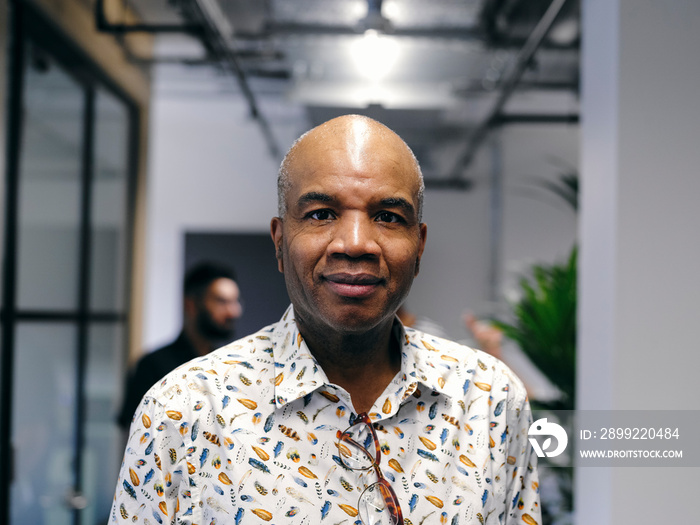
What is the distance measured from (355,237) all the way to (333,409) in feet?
0.80

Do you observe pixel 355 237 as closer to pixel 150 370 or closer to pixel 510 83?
pixel 150 370

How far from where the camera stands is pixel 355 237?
2.66 feet

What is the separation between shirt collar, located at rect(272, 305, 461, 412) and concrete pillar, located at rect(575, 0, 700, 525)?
0.67 metres

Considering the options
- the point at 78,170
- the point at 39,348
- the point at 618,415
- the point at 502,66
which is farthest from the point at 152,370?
the point at 502,66

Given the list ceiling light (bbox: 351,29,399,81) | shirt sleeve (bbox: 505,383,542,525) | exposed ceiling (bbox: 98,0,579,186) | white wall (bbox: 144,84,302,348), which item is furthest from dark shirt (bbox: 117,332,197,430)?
white wall (bbox: 144,84,302,348)

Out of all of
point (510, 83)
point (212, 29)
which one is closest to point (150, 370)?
point (212, 29)

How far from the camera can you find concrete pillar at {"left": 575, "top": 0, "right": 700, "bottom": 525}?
4.71 ft

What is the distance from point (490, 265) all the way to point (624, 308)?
3664 millimetres

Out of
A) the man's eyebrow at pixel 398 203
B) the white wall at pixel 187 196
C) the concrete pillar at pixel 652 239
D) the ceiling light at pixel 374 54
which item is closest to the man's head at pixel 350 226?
the man's eyebrow at pixel 398 203

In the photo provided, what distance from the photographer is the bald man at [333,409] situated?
32.6 inches

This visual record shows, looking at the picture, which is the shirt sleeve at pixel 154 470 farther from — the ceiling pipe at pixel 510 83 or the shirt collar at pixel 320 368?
the ceiling pipe at pixel 510 83

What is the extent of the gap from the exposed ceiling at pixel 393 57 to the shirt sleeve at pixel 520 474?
136cm

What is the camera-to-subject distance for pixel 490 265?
5.09 meters

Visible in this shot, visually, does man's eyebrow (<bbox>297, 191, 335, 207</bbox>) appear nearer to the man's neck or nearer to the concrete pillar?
the man's neck
